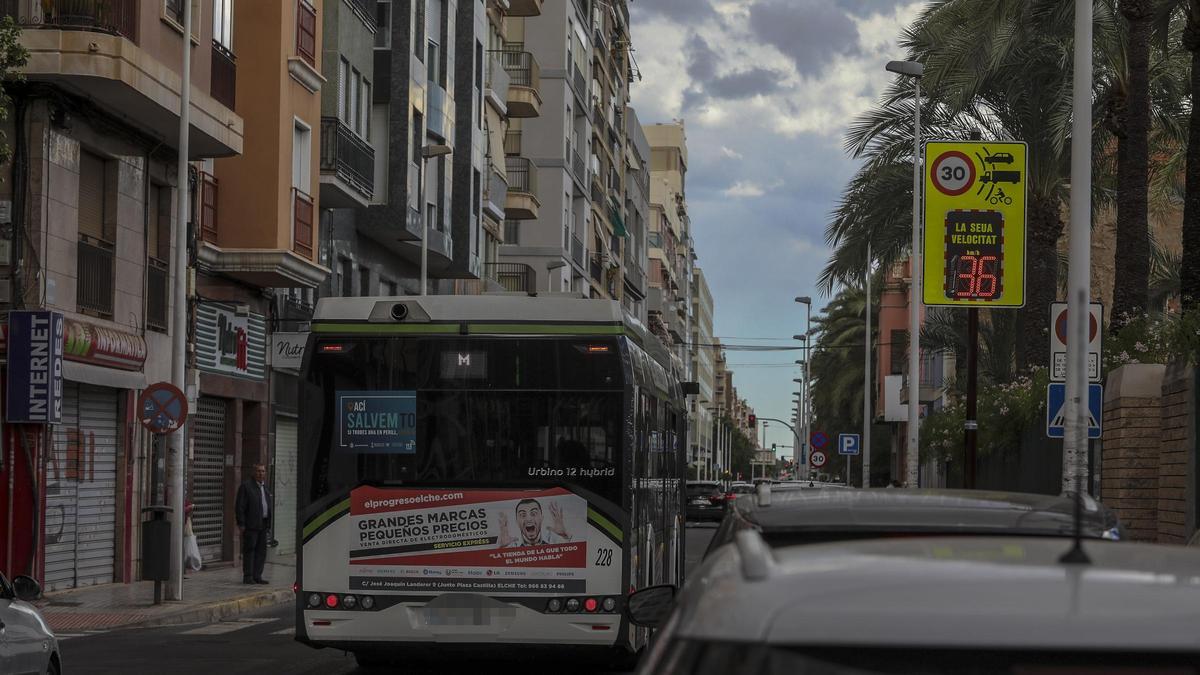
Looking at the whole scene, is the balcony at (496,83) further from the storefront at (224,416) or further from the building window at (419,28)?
the storefront at (224,416)

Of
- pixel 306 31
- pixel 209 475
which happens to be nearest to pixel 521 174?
pixel 306 31

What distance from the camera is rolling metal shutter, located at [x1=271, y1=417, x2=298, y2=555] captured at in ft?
119

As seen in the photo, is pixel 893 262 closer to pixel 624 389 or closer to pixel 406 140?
pixel 406 140

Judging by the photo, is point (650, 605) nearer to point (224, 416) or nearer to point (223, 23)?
point (223, 23)

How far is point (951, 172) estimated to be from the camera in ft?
82.2

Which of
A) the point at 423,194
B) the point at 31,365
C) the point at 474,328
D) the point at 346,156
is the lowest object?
the point at 31,365

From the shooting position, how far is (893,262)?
1667 inches

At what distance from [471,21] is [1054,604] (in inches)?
1885

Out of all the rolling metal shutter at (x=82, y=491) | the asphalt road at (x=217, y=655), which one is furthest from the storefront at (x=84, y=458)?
the asphalt road at (x=217, y=655)

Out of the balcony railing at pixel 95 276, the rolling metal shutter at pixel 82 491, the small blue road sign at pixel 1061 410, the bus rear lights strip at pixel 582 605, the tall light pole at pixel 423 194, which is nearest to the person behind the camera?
the bus rear lights strip at pixel 582 605

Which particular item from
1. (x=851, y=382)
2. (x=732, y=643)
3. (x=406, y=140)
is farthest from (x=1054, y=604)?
(x=851, y=382)

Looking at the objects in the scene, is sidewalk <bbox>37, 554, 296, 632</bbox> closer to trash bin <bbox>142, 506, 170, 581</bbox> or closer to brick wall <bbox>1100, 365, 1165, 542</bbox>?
trash bin <bbox>142, 506, 170, 581</bbox>

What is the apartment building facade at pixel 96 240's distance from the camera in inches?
910

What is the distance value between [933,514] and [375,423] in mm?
7613
